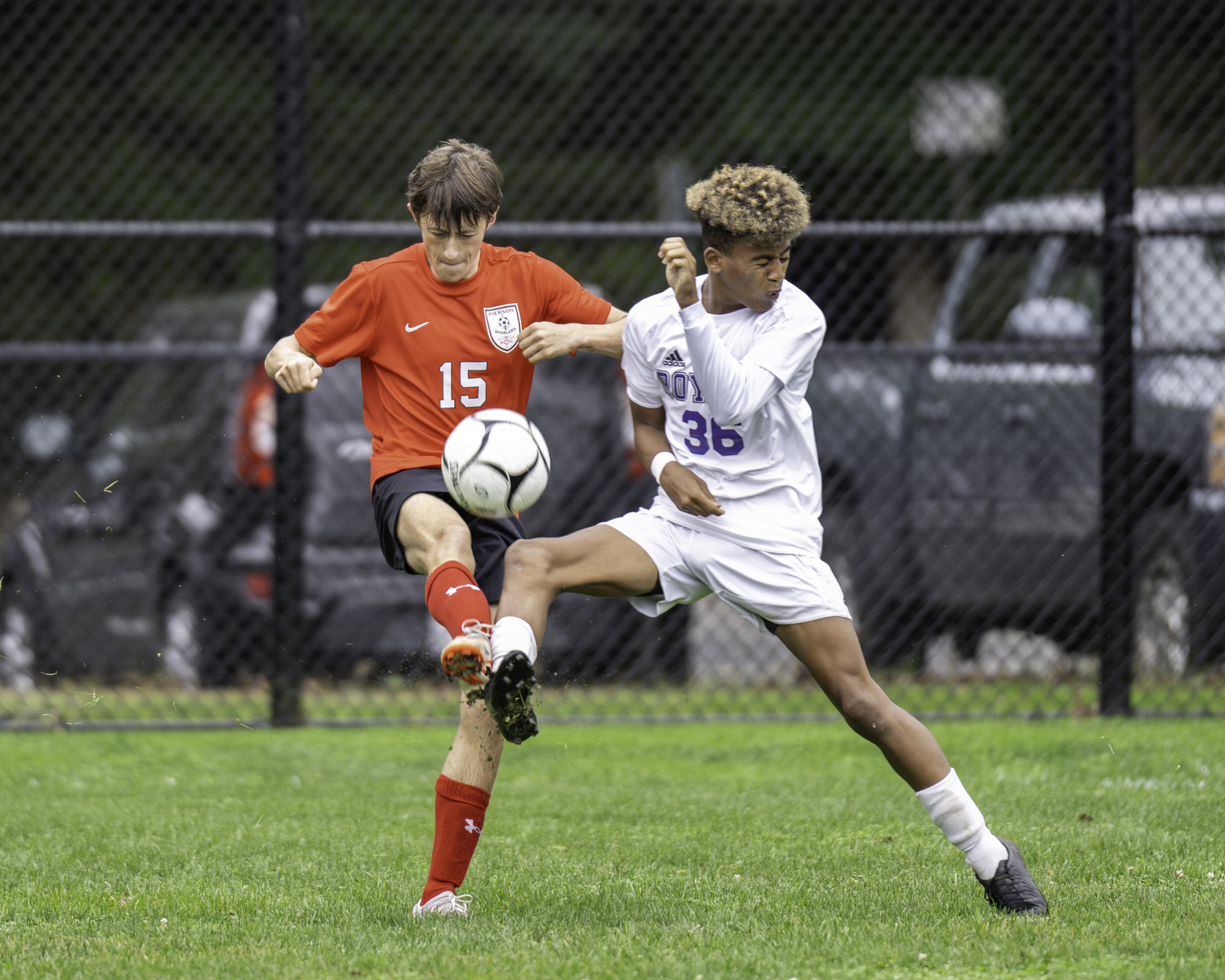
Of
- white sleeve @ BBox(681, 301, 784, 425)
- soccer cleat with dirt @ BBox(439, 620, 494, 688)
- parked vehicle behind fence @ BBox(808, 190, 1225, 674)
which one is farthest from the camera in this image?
parked vehicle behind fence @ BBox(808, 190, 1225, 674)

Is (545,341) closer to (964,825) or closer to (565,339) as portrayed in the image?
(565,339)

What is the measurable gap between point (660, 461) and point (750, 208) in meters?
0.67

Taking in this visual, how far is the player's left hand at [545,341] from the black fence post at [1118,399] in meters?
3.46

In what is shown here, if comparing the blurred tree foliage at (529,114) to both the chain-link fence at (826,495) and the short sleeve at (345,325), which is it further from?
the short sleeve at (345,325)

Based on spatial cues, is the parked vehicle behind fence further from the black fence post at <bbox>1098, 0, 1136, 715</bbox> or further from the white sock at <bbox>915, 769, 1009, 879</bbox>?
the white sock at <bbox>915, 769, 1009, 879</bbox>

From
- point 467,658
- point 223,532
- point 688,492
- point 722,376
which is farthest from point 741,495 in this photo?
point 223,532

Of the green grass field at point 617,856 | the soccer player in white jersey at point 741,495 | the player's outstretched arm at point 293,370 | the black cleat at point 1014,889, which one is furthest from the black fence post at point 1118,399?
the player's outstretched arm at point 293,370

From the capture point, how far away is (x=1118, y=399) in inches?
256

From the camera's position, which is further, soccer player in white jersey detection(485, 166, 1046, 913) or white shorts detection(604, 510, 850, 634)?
white shorts detection(604, 510, 850, 634)

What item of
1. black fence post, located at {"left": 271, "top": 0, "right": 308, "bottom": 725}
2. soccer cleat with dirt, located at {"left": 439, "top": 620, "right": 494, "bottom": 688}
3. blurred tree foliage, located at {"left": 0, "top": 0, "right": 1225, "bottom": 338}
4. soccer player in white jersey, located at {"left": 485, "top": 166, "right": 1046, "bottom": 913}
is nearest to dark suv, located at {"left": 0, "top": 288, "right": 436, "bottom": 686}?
black fence post, located at {"left": 271, "top": 0, "right": 308, "bottom": 725}

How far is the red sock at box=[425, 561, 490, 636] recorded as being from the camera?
340cm

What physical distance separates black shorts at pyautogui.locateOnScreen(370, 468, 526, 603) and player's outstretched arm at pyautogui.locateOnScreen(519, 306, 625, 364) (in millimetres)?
385

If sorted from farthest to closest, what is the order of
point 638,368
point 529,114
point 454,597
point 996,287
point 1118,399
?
point 529,114 < point 996,287 < point 1118,399 < point 638,368 < point 454,597

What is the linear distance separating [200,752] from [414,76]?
243 inches
